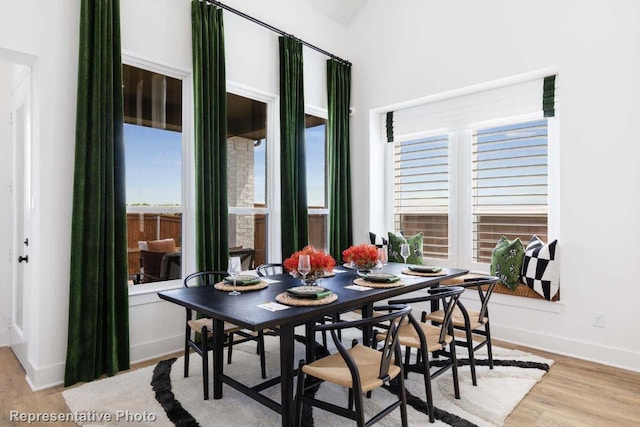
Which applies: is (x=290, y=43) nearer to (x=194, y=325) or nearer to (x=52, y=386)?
(x=194, y=325)

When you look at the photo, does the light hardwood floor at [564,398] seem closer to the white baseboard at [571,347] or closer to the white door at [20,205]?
the white baseboard at [571,347]

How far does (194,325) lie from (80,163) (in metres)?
1.36

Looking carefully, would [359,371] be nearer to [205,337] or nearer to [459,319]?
[205,337]

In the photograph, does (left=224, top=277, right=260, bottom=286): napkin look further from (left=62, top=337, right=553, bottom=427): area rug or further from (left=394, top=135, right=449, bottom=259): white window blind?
(left=394, top=135, right=449, bottom=259): white window blind

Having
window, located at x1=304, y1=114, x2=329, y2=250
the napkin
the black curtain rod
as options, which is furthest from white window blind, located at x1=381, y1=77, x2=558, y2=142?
the napkin

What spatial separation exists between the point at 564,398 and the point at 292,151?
309 centimetres

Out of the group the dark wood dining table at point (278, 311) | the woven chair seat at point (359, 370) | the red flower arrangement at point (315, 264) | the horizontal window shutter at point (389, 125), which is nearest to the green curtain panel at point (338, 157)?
the horizontal window shutter at point (389, 125)

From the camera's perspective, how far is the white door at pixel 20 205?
121 inches

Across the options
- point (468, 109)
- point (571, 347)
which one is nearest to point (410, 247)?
point (468, 109)

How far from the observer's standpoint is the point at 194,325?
2.87 metres

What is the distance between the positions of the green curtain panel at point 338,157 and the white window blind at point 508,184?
1.46m

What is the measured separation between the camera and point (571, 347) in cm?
346

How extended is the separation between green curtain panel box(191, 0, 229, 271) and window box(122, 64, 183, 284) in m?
0.25

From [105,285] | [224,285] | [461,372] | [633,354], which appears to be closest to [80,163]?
[105,285]
